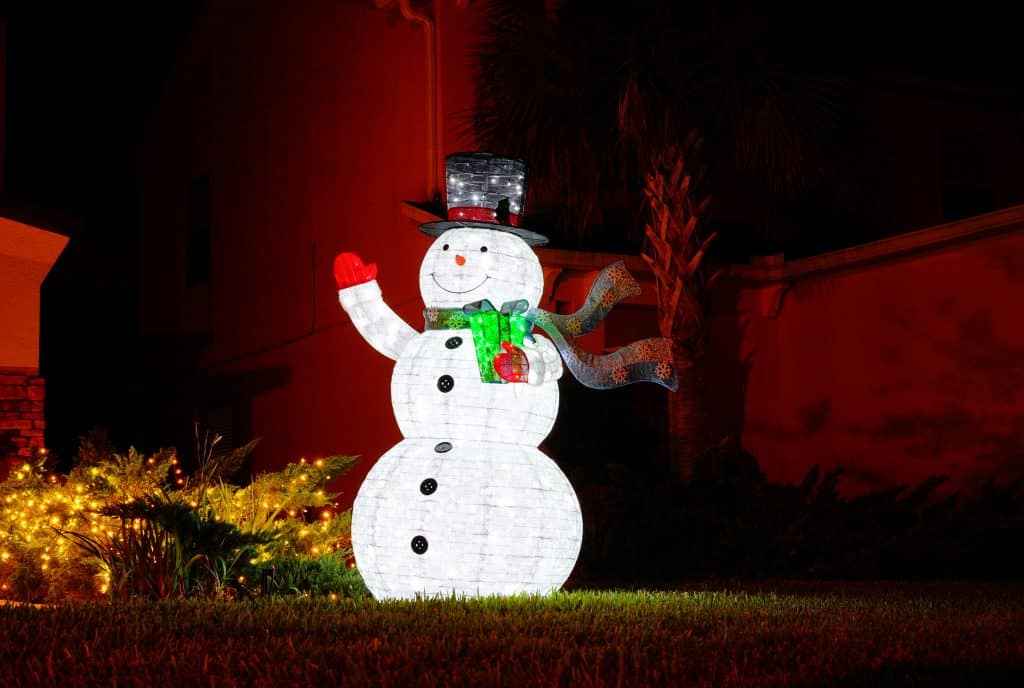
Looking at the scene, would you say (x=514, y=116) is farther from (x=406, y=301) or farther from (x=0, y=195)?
(x=0, y=195)

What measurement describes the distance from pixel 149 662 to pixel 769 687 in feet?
7.84

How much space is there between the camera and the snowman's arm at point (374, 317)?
7223mm

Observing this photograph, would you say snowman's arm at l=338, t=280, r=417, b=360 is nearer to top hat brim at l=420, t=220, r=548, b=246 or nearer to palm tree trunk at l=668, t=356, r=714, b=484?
top hat brim at l=420, t=220, r=548, b=246

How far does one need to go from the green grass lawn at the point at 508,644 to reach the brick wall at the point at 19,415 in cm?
524

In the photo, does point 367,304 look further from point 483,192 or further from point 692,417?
point 692,417

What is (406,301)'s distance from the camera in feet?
44.6

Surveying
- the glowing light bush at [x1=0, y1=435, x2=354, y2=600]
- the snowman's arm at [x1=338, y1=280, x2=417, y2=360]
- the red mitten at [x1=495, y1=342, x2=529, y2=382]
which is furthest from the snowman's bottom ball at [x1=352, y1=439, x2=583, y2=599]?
the glowing light bush at [x1=0, y1=435, x2=354, y2=600]

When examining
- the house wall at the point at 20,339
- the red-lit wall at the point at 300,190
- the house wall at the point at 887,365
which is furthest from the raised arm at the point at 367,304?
the house wall at the point at 887,365

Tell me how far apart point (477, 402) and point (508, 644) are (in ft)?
5.92

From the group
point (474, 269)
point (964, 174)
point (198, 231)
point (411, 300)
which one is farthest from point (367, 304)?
point (198, 231)

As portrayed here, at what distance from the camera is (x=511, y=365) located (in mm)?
6703

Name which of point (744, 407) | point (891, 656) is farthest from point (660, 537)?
point (891, 656)

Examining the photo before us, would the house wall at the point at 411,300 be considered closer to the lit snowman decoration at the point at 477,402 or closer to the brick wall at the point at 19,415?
the brick wall at the point at 19,415

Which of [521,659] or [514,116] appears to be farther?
[514,116]
